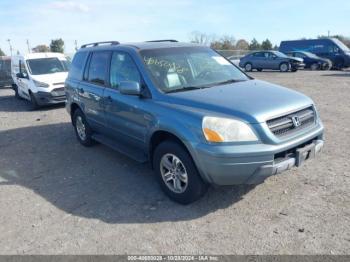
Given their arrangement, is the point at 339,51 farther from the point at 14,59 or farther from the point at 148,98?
the point at 148,98

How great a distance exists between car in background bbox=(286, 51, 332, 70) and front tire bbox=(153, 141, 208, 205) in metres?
23.7

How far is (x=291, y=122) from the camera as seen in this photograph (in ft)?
12.3

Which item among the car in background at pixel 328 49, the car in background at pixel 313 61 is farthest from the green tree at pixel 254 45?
the car in background at pixel 313 61

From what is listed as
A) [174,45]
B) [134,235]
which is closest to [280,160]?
[134,235]

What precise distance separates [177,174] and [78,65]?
3.63 m

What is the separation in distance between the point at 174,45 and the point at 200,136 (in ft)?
6.83

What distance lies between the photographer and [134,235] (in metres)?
3.52

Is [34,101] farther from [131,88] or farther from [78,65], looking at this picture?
[131,88]

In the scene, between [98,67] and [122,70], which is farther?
[98,67]

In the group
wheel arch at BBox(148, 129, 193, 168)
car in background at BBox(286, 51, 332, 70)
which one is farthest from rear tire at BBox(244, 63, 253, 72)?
wheel arch at BBox(148, 129, 193, 168)

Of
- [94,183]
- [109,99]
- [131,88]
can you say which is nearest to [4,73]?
[109,99]

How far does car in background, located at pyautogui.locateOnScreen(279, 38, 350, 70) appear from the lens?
80.4 feet

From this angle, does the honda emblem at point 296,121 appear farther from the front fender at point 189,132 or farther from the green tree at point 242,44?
the green tree at point 242,44

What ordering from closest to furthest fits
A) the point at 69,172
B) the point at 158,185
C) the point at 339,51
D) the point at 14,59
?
the point at 158,185
the point at 69,172
the point at 14,59
the point at 339,51
